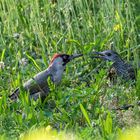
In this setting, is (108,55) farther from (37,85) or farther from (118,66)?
(37,85)

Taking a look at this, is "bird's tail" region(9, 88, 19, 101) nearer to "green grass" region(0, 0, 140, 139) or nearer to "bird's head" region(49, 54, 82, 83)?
"green grass" region(0, 0, 140, 139)

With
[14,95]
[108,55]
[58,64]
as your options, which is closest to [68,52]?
[108,55]

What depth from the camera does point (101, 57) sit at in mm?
6617

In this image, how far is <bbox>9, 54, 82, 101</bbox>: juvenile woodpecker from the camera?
588 cm

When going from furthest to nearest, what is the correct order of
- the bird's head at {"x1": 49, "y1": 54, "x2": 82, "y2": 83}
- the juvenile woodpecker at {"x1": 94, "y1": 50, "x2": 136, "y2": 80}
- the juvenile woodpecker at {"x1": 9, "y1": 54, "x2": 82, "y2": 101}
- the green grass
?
the juvenile woodpecker at {"x1": 94, "y1": 50, "x2": 136, "y2": 80}
the bird's head at {"x1": 49, "y1": 54, "x2": 82, "y2": 83}
the juvenile woodpecker at {"x1": 9, "y1": 54, "x2": 82, "y2": 101}
the green grass

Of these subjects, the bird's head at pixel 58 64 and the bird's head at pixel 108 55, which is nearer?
the bird's head at pixel 58 64

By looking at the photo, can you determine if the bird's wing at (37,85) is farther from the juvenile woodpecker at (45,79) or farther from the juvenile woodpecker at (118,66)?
the juvenile woodpecker at (118,66)

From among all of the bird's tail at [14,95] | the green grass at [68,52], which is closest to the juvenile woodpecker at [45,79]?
the bird's tail at [14,95]

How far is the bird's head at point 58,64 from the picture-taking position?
610cm

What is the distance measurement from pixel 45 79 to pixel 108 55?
97cm

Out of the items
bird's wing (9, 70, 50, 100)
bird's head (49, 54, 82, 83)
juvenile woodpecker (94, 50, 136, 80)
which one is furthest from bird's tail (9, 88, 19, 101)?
juvenile woodpecker (94, 50, 136, 80)

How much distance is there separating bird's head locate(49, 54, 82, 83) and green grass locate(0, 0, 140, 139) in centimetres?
11

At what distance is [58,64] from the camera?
624 cm

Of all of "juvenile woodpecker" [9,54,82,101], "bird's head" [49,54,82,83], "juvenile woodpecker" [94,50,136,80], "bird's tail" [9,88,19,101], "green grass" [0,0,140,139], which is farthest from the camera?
"juvenile woodpecker" [94,50,136,80]
